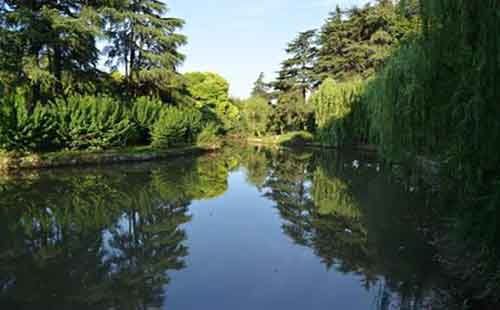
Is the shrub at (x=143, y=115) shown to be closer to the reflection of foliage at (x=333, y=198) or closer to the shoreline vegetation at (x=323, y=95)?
the shoreline vegetation at (x=323, y=95)

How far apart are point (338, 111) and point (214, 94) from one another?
2074cm

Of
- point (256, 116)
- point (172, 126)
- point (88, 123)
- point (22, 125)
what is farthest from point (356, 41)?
point (22, 125)

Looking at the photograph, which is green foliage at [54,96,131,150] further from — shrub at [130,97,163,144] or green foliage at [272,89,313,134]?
green foliage at [272,89,313,134]

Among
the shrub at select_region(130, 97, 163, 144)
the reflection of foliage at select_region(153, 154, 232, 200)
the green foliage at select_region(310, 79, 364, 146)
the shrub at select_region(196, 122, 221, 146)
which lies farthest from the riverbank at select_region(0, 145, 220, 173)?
the green foliage at select_region(310, 79, 364, 146)

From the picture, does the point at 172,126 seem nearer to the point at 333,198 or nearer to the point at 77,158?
the point at 77,158

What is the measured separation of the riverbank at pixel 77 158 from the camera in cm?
1240

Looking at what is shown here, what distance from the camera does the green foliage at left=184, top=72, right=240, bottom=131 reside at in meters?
38.9

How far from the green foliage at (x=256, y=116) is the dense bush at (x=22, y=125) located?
81.9 feet

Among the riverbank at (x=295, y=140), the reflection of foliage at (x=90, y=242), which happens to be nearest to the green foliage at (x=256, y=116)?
the riverbank at (x=295, y=140)

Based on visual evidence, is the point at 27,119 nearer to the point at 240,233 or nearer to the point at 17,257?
the point at 17,257

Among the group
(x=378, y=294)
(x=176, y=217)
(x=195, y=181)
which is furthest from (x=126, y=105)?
(x=378, y=294)

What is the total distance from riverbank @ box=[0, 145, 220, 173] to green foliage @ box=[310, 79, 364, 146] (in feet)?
38.3

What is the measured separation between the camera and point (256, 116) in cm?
3794

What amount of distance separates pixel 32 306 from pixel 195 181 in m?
7.99
